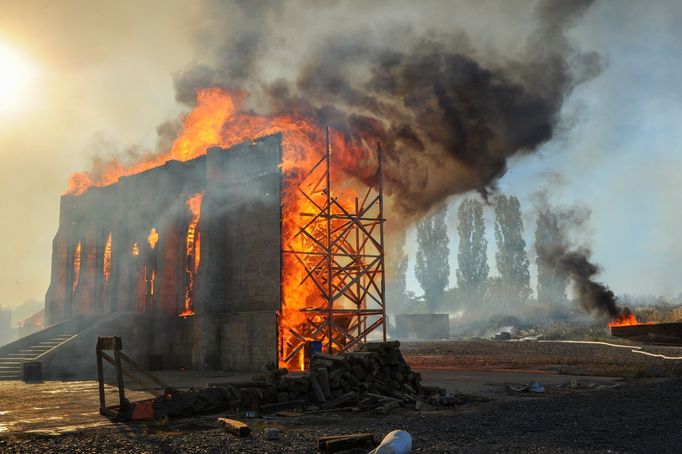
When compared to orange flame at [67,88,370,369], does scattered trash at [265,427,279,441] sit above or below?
below

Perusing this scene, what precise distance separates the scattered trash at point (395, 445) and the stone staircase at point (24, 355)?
21813 millimetres

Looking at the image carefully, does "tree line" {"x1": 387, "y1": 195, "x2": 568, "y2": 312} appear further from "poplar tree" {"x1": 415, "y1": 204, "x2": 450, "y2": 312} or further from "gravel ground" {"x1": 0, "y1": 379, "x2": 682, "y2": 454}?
"gravel ground" {"x1": 0, "y1": 379, "x2": 682, "y2": 454}

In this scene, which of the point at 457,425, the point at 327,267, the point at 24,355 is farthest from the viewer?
the point at 24,355

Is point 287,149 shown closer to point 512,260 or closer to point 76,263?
point 76,263

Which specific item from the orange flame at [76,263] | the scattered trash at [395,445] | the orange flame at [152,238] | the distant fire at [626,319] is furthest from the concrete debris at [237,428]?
the distant fire at [626,319]

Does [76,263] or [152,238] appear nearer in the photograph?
[152,238]

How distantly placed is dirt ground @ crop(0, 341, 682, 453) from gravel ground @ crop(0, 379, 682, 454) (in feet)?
0.05

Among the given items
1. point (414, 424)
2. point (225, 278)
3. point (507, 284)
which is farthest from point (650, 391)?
point (507, 284)

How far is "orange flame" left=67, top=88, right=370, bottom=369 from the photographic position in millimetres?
23078

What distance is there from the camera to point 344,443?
791cm

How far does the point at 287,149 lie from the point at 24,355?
15.9 m

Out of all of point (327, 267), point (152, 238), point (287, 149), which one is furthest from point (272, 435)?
point (152, 238)

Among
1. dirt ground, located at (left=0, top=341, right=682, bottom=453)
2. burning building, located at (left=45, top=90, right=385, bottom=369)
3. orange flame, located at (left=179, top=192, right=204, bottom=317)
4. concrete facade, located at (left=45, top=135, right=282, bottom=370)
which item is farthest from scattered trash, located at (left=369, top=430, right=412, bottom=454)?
orange flame, located at (left=179, top=192, right=204, bottom=317)

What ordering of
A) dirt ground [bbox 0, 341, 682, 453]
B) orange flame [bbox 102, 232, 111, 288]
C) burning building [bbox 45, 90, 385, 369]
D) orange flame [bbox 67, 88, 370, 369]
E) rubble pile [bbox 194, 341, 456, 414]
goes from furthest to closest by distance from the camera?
orange flame [bbox 102, 232, 111, 288] < orange flame [bbox 67, 88, 370, 369] < burning building [bbox 45, 90, 385, 369] < rubble pile [bbox 194, 341, 456, 414] < dirt ground [bbox 0, 341, 682, 453]
